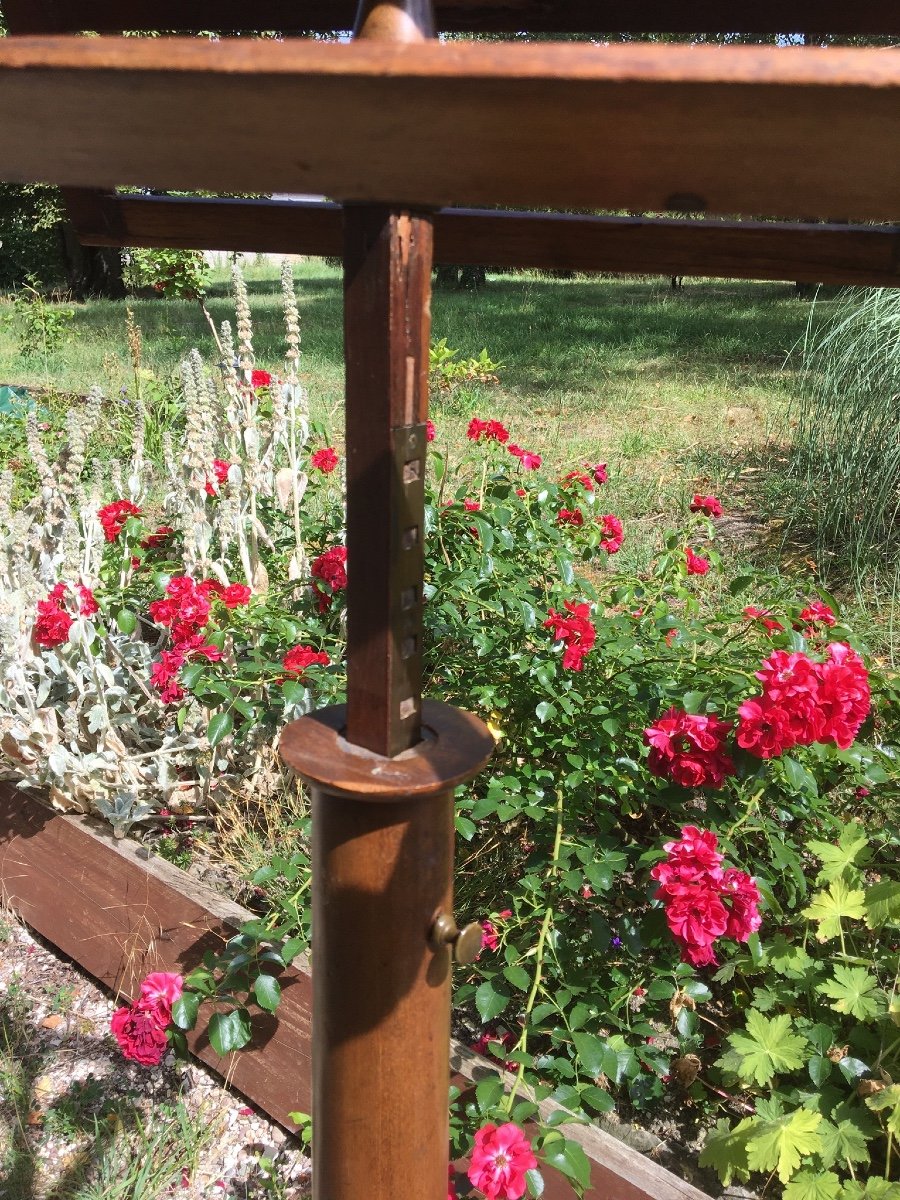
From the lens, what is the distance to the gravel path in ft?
5.32

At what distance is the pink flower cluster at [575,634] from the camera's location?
166 cm

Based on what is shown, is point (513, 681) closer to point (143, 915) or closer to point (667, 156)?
point (143, 915)

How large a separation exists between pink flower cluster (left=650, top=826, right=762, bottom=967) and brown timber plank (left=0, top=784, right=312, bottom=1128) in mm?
666

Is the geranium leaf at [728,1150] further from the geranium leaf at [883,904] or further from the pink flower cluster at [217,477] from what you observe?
the pink flower cluster at [217,477]

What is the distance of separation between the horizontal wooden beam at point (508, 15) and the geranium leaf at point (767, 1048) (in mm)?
1254

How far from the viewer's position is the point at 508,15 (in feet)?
2.88

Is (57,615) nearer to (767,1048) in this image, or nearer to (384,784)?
(384,784)

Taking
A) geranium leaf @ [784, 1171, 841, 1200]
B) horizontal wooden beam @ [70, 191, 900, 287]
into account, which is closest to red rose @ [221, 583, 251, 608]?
horizontal wooden beam @ [70, 191, 900, 287]

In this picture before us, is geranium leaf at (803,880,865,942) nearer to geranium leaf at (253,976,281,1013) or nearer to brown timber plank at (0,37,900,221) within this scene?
geranium leaf at (253,976,281,1013)

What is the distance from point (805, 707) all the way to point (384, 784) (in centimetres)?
80

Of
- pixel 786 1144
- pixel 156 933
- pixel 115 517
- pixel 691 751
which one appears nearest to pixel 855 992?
pixel 786 1144

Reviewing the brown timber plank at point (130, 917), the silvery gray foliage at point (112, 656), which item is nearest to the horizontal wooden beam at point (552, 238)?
the silvery gray foliage at point (112, 656)

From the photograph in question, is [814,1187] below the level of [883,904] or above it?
below

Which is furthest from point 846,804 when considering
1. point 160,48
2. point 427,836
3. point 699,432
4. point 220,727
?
point 699,432
